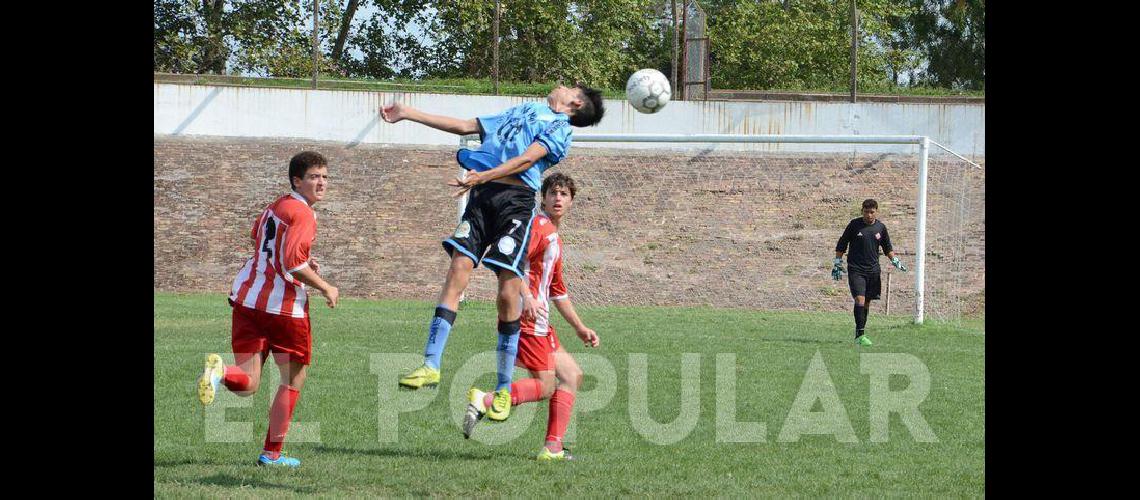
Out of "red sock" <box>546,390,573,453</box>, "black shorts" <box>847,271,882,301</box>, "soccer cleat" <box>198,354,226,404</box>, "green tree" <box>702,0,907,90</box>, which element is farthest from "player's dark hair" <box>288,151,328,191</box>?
"green tree" <box>702,0,907,90</box>

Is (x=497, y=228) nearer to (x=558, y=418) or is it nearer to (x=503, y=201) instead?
(x=503, y=201)

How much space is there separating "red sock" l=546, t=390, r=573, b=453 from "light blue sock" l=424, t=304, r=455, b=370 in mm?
1006

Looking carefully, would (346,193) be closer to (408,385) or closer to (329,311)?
(329,311)

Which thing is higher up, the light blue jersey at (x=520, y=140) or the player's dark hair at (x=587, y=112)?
the player's dark hair at (x=587, y=112)

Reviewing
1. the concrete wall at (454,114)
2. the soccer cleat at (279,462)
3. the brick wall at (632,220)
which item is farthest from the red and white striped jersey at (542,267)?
the concrete wall at (454,114)

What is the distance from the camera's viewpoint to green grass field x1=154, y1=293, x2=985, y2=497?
23.2 feet

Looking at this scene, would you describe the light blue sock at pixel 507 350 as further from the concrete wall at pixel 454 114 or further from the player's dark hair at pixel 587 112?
the concrete wall at pixel 454 114

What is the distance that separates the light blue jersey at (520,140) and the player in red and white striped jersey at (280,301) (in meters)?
1.03

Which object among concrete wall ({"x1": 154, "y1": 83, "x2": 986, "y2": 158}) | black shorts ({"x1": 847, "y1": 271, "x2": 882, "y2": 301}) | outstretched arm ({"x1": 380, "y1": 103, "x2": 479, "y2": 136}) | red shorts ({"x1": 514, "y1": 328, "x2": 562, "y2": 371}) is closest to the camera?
outstretched arm ({"x1": 380, "y1": 103, "x2": 479, "y2": 136})

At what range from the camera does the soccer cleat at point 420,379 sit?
6812mm

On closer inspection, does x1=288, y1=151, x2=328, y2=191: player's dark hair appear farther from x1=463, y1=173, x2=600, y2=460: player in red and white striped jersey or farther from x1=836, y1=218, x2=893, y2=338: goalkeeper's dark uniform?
x1=836, y1=218, x2=893, y2=338: goalkeeper's dark uniform

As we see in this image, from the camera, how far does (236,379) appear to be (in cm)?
723

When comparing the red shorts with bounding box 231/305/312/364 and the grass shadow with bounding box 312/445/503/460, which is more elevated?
the red shorts with bounding box 231/305/312/364
